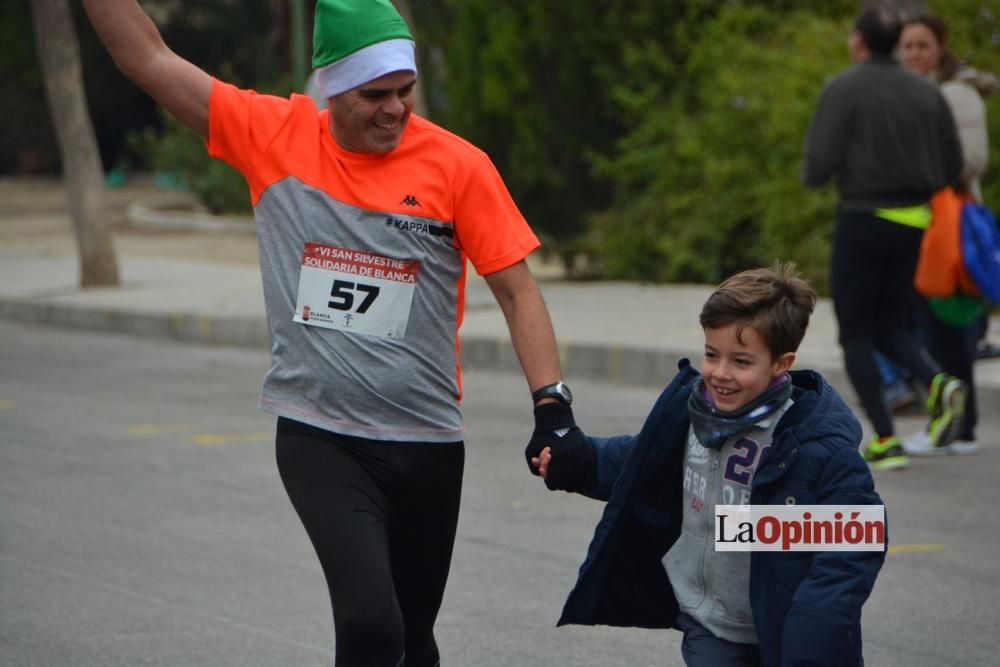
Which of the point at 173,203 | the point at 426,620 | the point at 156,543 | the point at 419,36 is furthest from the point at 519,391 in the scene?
the point at 173,203

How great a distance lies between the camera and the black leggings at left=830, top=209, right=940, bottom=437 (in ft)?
26.5

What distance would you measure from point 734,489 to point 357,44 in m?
1.22

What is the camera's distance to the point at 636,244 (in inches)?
647

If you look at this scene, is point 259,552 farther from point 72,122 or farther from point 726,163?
point 72,122

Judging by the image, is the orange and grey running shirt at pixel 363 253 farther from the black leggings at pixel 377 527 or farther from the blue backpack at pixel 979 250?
the blue backpack at pixel 979 250

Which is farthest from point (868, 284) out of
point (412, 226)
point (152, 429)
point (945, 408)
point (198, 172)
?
point (198, 172)

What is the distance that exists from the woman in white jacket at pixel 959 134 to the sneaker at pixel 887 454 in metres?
0.44

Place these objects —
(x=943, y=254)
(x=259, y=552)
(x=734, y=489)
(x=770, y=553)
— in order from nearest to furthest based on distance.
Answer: (x=770, y=553) → (x=734, y=489) → (x=259, y=552) → (x=943, y=254)

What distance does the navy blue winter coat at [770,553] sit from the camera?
3.40 metres

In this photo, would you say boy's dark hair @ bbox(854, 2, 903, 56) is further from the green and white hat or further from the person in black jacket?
the green and white hat

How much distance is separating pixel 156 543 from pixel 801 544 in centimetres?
387

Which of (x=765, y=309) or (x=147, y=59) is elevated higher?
(x=147, y=59)

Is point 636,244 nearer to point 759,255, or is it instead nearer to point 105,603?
point 759,255

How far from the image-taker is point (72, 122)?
16562 mm
